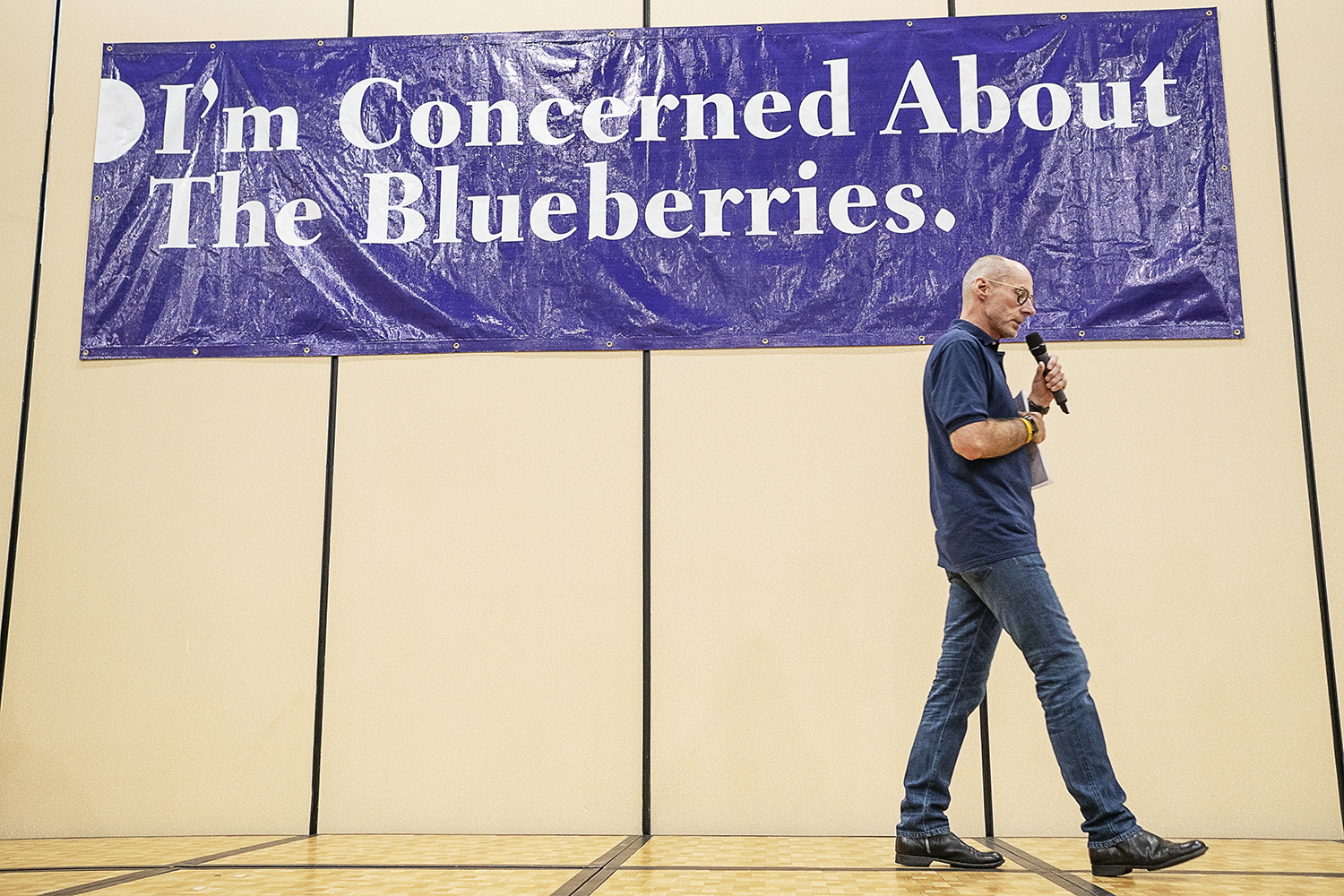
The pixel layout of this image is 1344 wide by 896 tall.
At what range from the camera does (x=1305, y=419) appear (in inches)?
125

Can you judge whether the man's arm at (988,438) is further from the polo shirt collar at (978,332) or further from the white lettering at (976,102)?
the white lettering at (976,102)

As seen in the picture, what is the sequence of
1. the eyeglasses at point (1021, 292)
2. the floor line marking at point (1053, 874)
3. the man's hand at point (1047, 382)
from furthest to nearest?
the eyeglasses at point (1021, 292) < the man's hand at point (1047, 382) < the floor line marking at point (1053, 874)

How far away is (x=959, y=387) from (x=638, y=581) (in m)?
1.25

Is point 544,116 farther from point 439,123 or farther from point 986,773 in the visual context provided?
point 986,773

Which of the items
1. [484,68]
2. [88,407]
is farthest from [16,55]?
[484,68]

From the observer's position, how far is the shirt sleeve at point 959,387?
7.55ft

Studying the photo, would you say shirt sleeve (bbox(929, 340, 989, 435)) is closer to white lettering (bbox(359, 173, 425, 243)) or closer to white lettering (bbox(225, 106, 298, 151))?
white lettering (bbox(359, 173, 425, 243))

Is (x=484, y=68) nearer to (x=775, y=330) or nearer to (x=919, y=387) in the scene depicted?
(x=775, y=330)

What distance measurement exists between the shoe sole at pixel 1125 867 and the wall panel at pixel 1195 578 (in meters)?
0.87

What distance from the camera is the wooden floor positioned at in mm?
2088

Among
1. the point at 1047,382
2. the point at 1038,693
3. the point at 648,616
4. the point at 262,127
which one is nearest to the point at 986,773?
the point at 1038,693

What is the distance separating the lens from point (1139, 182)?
330 centimetres

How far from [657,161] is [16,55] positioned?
7.02 feet

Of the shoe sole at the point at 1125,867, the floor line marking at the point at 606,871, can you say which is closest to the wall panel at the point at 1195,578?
the shoe sole at the point at 1125,867
